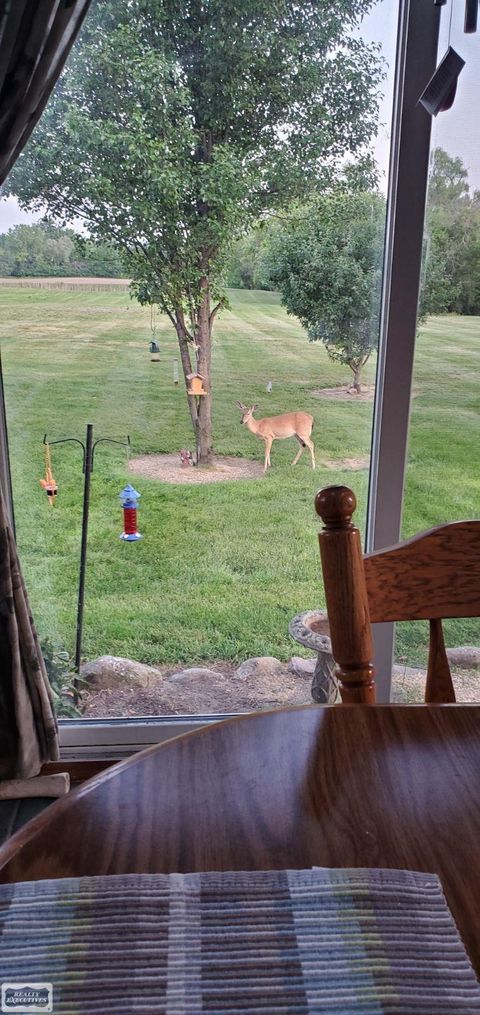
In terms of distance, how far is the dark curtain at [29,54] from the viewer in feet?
4.12

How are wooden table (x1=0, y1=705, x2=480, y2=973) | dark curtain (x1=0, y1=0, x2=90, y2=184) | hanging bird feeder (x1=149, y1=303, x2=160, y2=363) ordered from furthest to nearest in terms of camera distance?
hanging bird feeder (x1=149, y1=303, x2=160, y2=363), dark curtain (x1=0, y1=0, x2=90, y2=184), wooden table (x1=0, y1=705, x2=480, y2=973)

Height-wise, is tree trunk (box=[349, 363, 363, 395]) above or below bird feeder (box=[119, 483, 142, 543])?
above

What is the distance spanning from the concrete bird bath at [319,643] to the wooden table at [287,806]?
1029mm

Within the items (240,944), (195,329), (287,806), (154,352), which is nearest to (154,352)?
(154,352)

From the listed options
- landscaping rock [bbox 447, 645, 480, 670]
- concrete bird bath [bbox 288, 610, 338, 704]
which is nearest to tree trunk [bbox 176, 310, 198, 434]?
concrete bird bath [bbox 288, 610, 338, 704]

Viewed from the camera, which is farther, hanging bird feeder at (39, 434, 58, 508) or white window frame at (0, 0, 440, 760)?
hanging bird feeder at (39, 434, 58, 508)

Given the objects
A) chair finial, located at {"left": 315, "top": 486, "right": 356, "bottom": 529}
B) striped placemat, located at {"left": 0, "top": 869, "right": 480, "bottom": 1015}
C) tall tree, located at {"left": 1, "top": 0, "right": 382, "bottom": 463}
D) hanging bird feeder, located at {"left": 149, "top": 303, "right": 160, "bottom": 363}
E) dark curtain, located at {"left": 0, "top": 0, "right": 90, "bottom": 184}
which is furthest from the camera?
hanging bird feeder, located at {"left": 149, "top": 303, "right": 160, "bottom": 363}

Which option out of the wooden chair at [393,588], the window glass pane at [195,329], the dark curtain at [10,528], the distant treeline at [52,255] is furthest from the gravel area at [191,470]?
the wooden chair at [393,588]

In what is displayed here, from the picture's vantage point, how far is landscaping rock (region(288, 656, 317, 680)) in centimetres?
192

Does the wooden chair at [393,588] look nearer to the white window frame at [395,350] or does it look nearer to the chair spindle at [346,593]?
the chair spindle at [346,593]

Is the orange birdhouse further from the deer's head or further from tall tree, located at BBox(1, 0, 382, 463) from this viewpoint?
tall tree, located at BBox(1, 0, 382, 463)

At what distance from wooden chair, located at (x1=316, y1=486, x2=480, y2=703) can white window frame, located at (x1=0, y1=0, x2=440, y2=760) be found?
92cm

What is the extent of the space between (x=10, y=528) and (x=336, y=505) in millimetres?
1010

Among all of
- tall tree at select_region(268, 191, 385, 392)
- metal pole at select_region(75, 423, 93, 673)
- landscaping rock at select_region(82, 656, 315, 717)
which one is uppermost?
tall tree at select_region(268, 191, 385, 392)
